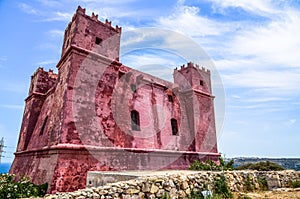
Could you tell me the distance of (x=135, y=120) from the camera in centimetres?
1390

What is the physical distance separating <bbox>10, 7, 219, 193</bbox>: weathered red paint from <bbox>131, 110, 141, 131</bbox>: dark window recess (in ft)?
0.71

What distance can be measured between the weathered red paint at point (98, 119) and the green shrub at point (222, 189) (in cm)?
568

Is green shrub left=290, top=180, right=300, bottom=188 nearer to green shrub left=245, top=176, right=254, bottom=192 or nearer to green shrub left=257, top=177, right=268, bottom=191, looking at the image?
green shrub left=257, top=177, right=268, bottom=191

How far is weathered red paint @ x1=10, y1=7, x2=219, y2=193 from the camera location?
9.66 m

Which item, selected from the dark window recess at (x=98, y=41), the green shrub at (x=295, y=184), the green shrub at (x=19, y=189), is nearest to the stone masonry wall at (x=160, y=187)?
the green shrub at (x=295, y=184)

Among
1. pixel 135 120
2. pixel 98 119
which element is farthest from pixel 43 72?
→ pixel 135 120

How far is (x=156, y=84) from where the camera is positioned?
1652 cm

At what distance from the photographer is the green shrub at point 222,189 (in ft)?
21.1

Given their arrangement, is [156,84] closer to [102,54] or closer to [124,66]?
[124,66]

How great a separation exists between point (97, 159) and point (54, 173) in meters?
2.04

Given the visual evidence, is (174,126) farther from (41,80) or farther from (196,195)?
(41,80)

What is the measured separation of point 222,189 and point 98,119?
6.99m

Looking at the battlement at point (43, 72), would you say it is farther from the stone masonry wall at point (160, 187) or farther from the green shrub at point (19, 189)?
the stone masonry wall at point (160, 187)

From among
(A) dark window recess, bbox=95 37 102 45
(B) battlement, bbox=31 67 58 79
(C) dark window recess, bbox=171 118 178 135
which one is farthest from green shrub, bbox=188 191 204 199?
(B) battlement, bbox=31 67 58 79
